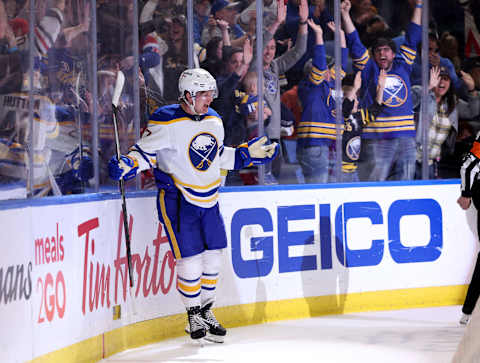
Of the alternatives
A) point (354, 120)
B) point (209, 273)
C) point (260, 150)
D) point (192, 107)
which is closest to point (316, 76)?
point (354, 120)

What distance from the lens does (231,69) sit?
5.70 metres

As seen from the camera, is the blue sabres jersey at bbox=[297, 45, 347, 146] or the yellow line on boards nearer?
the yellow line on boards

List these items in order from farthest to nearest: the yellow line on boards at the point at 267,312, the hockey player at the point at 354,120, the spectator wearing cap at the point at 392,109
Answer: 1. the spectator wearing cap at the point at 392,109
2. the hockey player at the point at 354,120
3. the yellow line on boards at the point at 267,312

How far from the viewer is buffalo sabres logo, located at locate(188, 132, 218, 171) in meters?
4.68

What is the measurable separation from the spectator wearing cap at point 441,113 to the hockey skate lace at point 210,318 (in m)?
2.31

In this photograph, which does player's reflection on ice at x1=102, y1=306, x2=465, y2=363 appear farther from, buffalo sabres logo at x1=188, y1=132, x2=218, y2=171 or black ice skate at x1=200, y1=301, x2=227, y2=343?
buffalo sabres logo at x1=188, y1=132, x2=218, y2=171

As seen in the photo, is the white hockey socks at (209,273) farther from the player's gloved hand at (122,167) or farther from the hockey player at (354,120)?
the hockey player at (354,120)

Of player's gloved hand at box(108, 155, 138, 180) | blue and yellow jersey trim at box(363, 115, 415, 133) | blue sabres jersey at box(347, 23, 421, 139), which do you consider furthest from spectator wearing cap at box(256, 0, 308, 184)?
player's gloved hand at box(108, 155, 138, 180)

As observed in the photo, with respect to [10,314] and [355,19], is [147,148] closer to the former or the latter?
[10,314]

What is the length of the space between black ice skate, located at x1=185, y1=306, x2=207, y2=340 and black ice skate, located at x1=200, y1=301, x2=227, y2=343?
0.16 feet

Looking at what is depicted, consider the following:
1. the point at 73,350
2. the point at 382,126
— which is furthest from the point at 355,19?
the point at 73,350

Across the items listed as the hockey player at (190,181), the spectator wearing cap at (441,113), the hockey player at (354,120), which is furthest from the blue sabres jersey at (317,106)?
the hockey player at (190,181)

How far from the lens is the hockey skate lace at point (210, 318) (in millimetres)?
4745

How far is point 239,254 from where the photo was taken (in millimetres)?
5355
